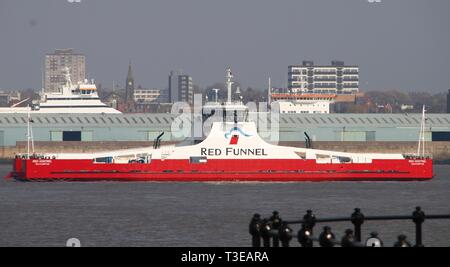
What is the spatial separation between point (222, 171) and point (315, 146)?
125 feet

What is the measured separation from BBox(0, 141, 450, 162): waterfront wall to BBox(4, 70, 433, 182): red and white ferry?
35068mm

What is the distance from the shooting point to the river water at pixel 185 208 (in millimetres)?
38875

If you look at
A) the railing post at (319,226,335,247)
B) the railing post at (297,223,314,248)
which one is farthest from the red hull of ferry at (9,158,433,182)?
the railing post at (319,226,335,247)

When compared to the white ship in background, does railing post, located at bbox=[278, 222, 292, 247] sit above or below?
below

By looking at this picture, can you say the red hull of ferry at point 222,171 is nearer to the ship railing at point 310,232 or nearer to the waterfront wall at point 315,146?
the waterfront wall at point 315,146

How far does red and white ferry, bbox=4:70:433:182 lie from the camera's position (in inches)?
2788

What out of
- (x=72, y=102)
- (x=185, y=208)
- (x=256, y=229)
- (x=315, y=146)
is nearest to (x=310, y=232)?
(x=256, y=229)

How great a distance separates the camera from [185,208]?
170ft

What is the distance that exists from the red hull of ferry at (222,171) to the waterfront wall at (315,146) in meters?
35.3

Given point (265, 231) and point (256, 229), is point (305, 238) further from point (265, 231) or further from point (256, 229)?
point (256, 229)

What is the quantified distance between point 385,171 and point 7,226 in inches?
1304

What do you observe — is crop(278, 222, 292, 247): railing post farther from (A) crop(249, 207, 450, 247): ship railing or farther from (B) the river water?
(B) the river water

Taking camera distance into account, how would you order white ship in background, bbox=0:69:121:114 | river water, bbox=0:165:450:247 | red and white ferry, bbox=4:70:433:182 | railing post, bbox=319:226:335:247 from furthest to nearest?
1. white ship in background, bbox=0:69:121:114
2. red and white ferry, bbox=4:70:433:182
3. river water, bbox=0:165:450:247
4. railing post, bbox=319:226:335:247
